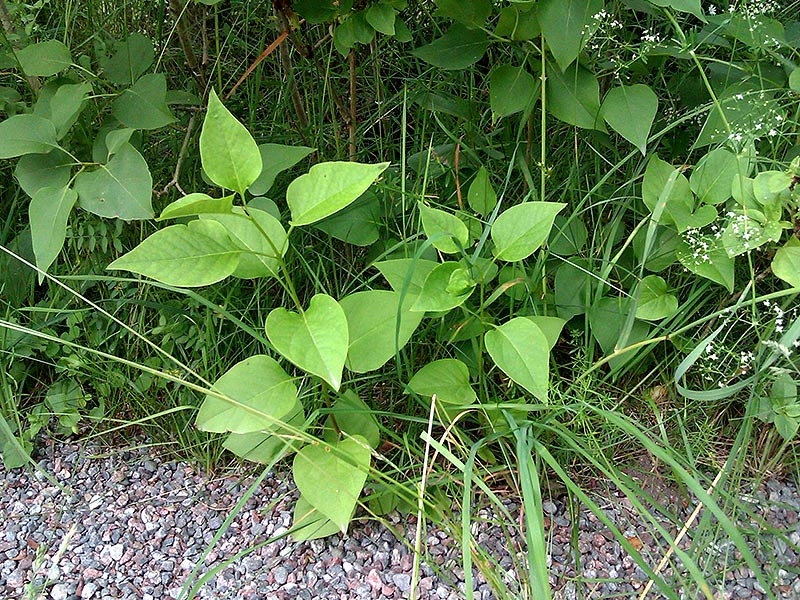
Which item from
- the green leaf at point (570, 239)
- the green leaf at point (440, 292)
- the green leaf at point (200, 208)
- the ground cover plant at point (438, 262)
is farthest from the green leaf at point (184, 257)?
the green leaf at point (570, 239)

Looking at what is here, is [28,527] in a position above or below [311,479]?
below

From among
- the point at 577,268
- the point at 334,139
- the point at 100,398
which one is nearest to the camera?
the point at 577,268

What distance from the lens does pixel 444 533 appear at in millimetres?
1138

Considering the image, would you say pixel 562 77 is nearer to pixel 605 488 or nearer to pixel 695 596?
pixel 605 488

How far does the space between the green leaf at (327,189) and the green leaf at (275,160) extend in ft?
0.68

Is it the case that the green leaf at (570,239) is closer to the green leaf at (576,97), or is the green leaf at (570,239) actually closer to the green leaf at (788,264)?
the green leaf at (576,97)

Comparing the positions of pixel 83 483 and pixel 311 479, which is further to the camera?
pixel 83 483

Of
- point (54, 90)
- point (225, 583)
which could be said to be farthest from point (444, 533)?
point (54, 90)

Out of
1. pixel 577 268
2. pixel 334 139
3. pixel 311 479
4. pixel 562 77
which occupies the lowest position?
pixel 311 479

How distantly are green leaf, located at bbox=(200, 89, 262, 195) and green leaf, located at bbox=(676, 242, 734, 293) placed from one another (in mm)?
634

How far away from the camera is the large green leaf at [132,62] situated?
1.26 m

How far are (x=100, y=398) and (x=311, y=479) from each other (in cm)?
52

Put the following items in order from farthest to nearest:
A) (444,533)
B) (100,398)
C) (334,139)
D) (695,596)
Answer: (334,139), (100,398), (444,533), (695,596)

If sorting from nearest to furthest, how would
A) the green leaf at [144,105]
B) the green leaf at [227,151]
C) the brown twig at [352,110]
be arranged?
the green leaf at [227,151] < the green leaf at [144,105] < the brown twig at [352,110]
